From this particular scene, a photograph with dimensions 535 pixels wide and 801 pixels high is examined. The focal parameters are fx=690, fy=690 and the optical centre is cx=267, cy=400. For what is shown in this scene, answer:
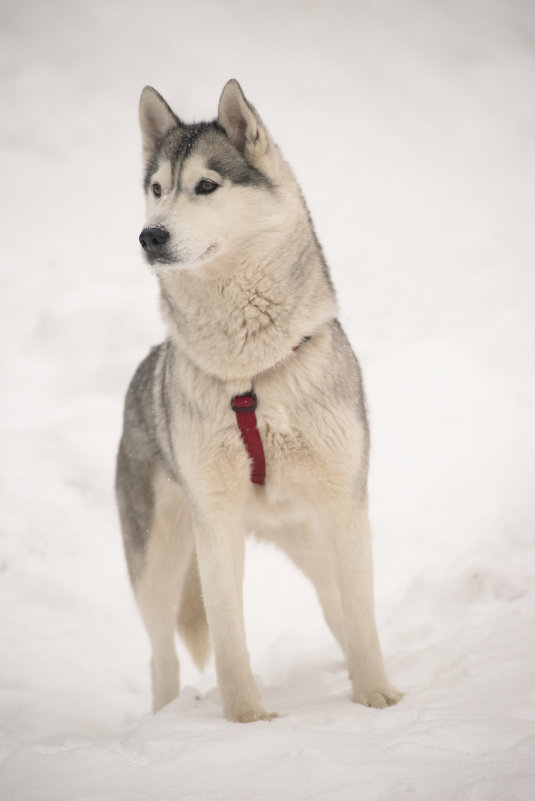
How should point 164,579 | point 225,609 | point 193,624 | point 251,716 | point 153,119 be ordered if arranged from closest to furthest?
1. point 251,716
2. point 225,609
3. point 153,119
4. point 164,579
5. point 193,624

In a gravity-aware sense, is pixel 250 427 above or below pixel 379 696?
above

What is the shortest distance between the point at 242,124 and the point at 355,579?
1.79m

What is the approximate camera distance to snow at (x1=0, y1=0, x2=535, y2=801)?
1.93 meters

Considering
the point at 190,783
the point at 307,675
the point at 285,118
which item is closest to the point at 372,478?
the point at 307,675

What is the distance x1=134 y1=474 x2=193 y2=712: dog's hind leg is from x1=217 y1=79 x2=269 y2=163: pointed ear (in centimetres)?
146

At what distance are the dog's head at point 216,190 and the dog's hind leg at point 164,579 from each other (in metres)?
1.16

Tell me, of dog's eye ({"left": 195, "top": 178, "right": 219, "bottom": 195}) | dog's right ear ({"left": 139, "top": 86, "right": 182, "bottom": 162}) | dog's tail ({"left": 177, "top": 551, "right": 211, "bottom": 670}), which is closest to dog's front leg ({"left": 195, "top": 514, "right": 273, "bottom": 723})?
dog's tail ({"left": 177, "top": 551, "right": 211, "bottom": 670})

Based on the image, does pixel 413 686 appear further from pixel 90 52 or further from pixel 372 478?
pixel 90 52

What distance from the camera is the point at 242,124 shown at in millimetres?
2670

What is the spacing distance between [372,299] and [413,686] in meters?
6.30

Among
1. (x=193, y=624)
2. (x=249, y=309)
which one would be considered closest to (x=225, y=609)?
(x=193, y=624)

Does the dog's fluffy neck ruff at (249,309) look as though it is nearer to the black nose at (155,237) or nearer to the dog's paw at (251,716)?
the black nose at (155,237)

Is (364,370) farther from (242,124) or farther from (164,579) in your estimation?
(242,124)

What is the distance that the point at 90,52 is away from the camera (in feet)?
37.4
